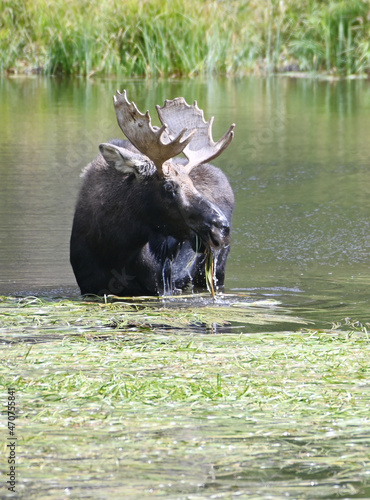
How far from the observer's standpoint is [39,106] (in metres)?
19.9

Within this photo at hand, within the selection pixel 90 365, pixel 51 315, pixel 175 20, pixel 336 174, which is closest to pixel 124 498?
pixel 90 365

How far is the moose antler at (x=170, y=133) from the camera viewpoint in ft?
25.7

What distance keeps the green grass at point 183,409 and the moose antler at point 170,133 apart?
1365 mm

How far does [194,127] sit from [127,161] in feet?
3.11

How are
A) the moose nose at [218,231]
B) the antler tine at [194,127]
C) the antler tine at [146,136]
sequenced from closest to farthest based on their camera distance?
the moose nose at [218,231] → the antler tine at [146,136] → the antler tine at [194,127]

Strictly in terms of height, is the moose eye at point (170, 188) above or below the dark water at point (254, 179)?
above

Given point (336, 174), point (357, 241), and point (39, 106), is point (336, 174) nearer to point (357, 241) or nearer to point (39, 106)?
point (357, 241)

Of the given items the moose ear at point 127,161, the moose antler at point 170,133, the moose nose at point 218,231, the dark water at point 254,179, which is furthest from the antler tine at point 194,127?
the dark water at point 254,179

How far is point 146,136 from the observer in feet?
25.9

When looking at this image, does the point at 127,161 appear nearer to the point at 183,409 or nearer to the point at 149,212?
the point at 149,212

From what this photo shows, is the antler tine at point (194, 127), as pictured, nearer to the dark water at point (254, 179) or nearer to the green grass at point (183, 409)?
the dark water at point (254, 179)

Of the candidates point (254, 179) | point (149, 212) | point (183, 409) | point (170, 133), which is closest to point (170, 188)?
point (149, 212)

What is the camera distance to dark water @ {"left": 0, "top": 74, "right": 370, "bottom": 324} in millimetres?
9008

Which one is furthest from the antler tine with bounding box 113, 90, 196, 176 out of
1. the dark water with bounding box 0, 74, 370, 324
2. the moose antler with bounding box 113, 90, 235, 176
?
the dark water with bounding box 0, 74, 370, 324
